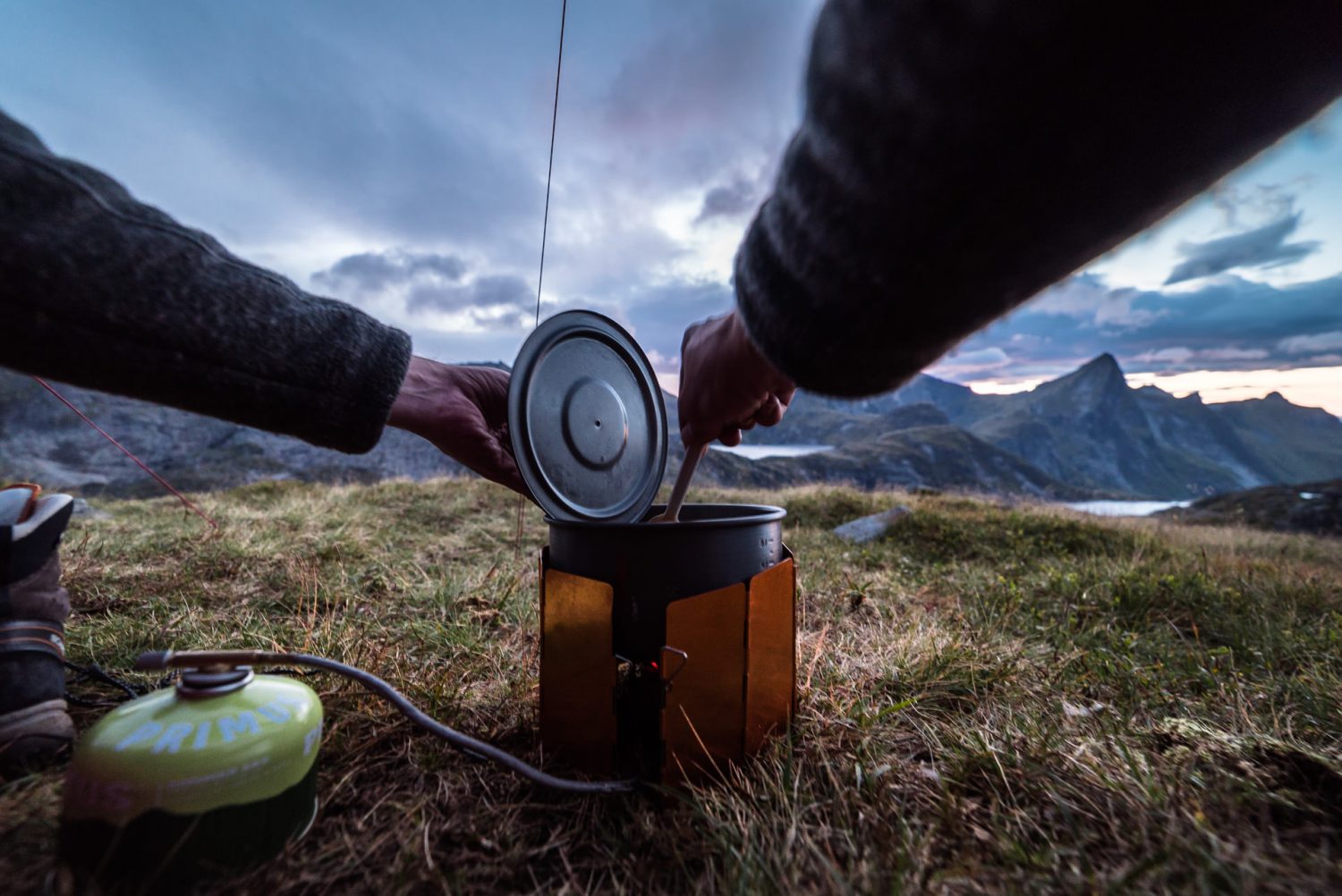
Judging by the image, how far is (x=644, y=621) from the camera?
1478 millimetres

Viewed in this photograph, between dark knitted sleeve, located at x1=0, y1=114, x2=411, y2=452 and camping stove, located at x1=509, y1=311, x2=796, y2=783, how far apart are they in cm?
47

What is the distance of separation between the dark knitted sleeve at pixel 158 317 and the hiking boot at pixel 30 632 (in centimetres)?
81

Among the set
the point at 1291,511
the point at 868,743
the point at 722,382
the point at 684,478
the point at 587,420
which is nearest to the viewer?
the point at 722,382

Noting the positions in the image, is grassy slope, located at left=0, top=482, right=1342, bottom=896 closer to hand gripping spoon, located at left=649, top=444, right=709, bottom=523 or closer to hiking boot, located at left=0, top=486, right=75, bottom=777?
hiking boot, located at left=0, top=486, right=75, bottom=777

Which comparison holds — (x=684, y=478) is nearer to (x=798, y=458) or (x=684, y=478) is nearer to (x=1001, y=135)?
(x=1001, y=135)

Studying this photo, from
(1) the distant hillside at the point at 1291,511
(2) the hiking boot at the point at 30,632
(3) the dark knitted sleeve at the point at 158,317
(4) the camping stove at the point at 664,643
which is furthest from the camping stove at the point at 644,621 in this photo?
(1) the distant hillside at the point at 1291,511

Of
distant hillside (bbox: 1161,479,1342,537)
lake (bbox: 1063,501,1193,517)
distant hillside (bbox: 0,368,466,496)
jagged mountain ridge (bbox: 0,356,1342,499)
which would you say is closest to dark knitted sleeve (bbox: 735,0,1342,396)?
jagged mountain ridge (bbox: 0,356,1342,499)

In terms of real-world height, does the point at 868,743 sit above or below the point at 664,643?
below

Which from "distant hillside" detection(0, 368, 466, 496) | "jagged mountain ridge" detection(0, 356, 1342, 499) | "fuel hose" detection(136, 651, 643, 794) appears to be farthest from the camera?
"distant hillside" detection(0, 368, 466, 496)

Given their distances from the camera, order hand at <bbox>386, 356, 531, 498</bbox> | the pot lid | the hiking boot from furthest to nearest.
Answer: the pot lid → hand at <bbox>386, 356, 531, 498</bbox> → the hiking boot

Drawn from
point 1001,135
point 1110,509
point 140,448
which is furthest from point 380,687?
point 140,448

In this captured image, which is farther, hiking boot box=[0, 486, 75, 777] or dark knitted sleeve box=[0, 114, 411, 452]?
hiking boot box=[0, 486, 75, 777]

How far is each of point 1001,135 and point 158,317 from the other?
4.80 feet

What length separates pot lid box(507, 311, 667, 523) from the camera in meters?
1.69
